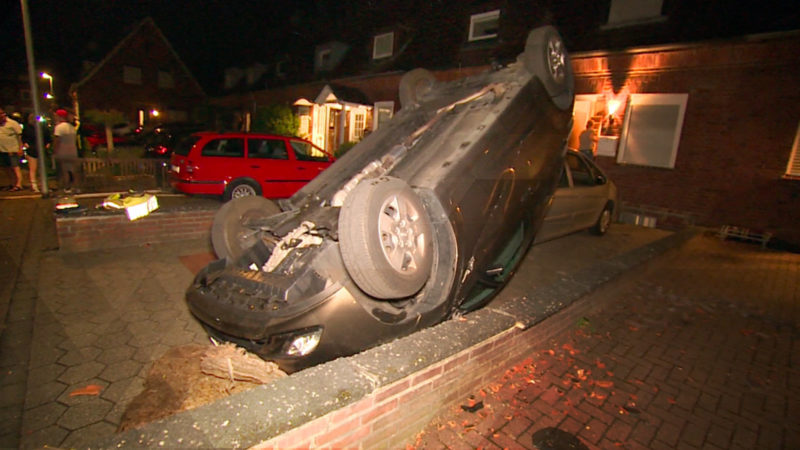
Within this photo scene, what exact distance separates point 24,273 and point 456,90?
5.57 meters

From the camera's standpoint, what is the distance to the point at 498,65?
184 inches

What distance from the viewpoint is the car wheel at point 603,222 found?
8.02m

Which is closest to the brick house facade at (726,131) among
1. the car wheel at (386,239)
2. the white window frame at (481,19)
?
the white window frame at (481,19)

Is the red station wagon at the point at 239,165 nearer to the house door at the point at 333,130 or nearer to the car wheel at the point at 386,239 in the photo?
the car wheel at the point at 386,239

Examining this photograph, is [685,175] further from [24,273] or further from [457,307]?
[24,273]

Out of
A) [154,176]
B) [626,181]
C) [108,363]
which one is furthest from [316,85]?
[108,363]

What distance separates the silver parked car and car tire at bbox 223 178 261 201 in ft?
20.6

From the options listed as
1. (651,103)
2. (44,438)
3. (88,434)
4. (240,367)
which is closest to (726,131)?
(651,103)

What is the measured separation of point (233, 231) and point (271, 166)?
5.94 metres

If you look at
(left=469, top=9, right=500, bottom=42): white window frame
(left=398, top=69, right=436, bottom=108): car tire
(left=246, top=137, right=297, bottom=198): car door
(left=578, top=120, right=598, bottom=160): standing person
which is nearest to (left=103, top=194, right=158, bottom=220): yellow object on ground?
(left=246, top=137, right=297, bottom=198): car door

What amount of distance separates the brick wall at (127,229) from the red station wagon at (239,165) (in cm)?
143

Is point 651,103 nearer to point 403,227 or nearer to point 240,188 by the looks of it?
point 403,227

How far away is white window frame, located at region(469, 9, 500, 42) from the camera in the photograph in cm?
1386

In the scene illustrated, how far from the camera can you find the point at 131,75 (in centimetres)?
2830
